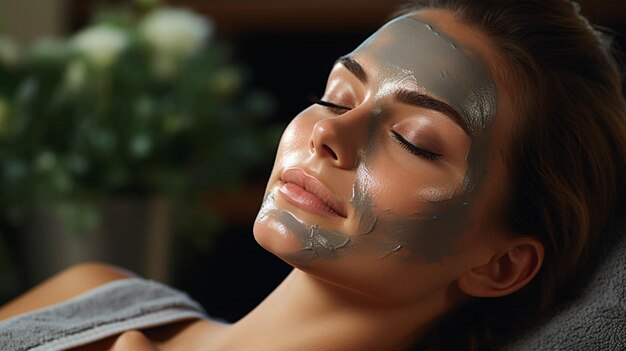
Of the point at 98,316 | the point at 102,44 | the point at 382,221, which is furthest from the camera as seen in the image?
the point at 102,44

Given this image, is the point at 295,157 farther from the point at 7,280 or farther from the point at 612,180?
the point at 7,280

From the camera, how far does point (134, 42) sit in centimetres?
149

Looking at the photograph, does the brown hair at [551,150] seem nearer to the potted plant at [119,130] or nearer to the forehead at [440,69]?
the forehead at [440,69]

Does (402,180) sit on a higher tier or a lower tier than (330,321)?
higher

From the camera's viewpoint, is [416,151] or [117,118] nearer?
[416,151]

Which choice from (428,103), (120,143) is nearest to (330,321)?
(428,103)

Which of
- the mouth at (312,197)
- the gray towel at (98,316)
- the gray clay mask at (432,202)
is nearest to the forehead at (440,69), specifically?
the gray clay mask at (432,202)

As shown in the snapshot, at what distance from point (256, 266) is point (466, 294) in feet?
4.34

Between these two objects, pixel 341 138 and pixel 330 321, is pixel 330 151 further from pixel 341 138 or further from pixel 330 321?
pixel 330 321

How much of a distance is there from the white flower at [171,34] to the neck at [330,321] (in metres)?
0.71

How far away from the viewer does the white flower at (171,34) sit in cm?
151

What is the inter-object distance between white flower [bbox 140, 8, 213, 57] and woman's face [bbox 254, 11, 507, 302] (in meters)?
0.70

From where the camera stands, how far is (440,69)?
84cm

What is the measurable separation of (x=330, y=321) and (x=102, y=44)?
0.75 metres
